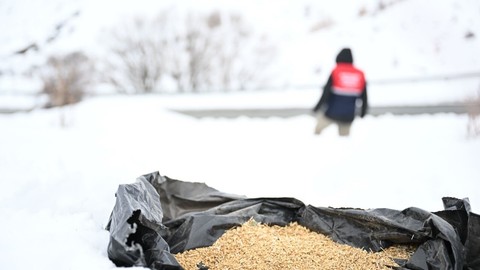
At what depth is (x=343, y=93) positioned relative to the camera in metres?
6.39

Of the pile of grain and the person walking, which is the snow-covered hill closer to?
the person walking

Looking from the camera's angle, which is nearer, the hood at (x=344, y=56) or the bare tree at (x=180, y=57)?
the hood at (x=344, y=56)

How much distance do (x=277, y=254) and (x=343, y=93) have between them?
367 centimetres

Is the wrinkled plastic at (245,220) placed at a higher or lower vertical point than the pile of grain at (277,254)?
higher

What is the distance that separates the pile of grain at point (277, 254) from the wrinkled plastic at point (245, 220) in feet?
0.30

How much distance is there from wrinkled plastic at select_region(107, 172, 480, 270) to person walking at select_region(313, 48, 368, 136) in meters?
3.05

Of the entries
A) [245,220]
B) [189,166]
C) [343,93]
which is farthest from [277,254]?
[343,93]

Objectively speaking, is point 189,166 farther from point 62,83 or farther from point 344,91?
point 62,83

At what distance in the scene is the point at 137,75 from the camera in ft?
49.6

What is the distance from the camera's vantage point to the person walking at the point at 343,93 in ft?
20.8

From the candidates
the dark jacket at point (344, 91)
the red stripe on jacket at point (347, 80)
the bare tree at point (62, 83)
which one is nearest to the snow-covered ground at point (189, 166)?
the dark jacket at point (344, 91)

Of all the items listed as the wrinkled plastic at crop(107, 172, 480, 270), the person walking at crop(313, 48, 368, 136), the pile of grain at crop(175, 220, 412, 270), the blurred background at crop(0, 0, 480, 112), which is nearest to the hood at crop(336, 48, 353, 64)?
the person walking at crop(313, 48, 368, 136)

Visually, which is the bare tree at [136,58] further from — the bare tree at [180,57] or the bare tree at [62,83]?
the bare tree at [62,83]

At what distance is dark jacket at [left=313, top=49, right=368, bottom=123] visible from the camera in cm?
635
